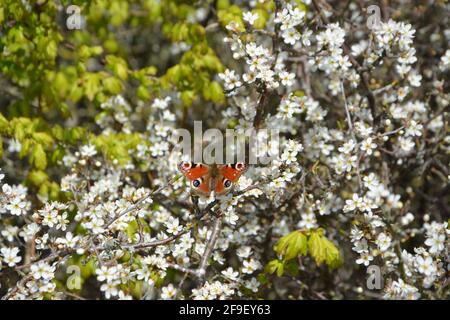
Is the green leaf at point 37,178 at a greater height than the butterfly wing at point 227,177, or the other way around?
the green leaf at point 37,178

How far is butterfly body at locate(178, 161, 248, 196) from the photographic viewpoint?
3857 mm

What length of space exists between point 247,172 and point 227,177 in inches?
42.3

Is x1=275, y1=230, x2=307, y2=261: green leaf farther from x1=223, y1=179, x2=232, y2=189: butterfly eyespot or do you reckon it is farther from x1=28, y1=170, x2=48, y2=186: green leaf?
x1=28, y1=170, x2=48, y2=186: green leaf

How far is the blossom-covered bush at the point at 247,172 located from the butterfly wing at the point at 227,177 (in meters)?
0.08

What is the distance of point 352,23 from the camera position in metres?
5.32

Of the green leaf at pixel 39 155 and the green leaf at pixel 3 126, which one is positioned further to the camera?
the green leaf at pixel 39 155

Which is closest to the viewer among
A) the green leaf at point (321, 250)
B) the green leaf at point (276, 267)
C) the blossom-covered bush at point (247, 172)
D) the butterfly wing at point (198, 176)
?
the butterfly wing at point (198, 176)

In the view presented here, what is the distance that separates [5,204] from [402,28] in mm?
3275

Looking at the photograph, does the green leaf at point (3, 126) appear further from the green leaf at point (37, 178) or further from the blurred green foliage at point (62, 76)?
the green leaf at point (37, 178)

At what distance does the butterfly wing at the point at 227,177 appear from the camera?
12.7 feet

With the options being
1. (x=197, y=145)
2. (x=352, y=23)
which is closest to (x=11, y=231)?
(x=197, y=145)

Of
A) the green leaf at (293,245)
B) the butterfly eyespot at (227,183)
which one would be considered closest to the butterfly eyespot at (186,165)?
the butterfly eyespot at (227,183)

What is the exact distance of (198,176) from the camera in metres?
3.90

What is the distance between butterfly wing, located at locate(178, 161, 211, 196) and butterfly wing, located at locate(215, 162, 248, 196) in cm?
7
